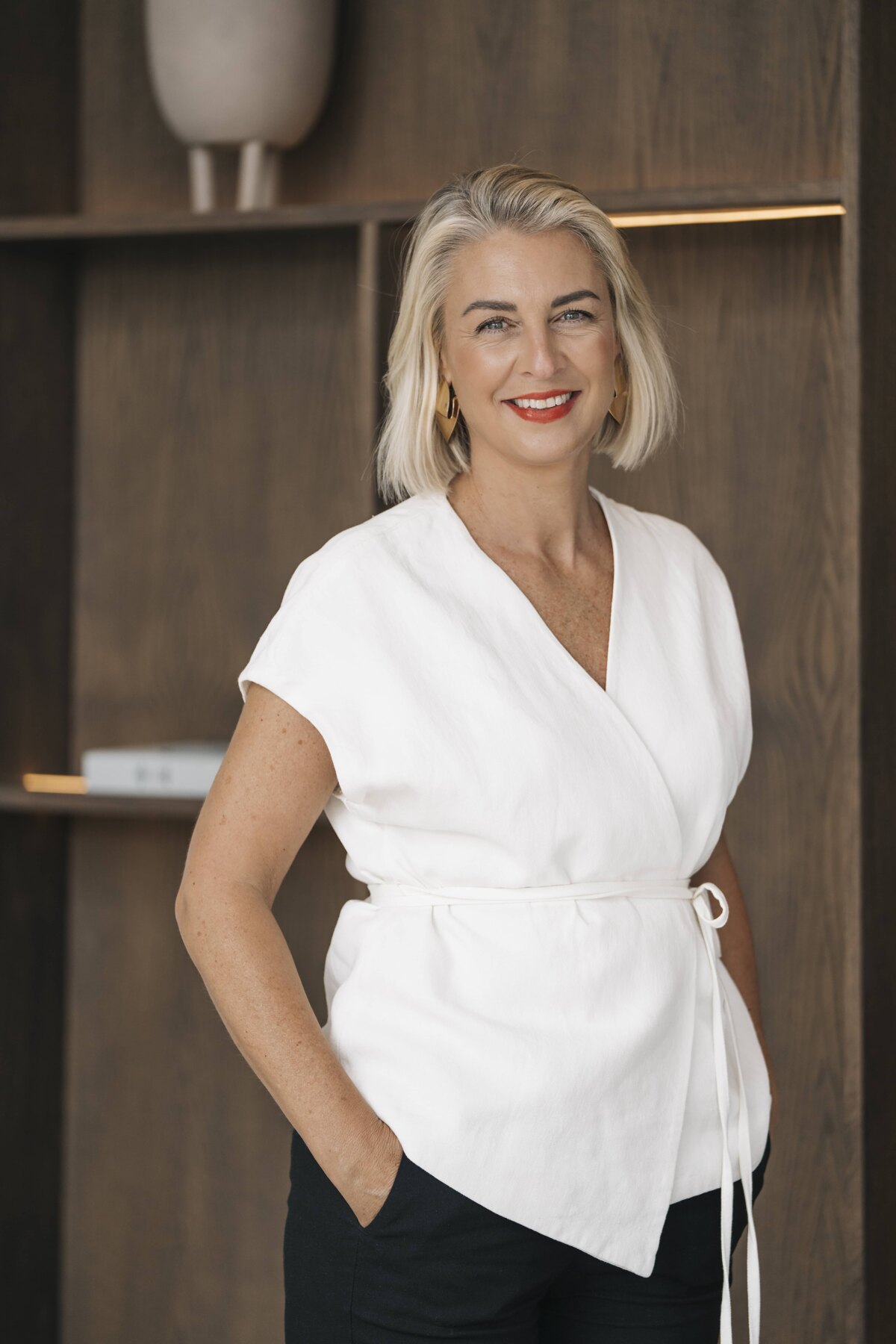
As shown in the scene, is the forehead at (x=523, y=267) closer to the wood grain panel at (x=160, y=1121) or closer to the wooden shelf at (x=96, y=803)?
the wooden shelf at (x=96, y=803)

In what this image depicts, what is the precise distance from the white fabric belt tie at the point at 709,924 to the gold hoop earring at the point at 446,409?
1.69 ft

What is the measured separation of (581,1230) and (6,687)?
4.81ft

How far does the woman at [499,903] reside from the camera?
4.42ft

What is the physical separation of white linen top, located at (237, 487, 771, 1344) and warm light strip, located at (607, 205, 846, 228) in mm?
845

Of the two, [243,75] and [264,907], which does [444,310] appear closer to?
[264,907]

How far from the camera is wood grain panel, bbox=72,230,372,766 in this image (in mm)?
2500

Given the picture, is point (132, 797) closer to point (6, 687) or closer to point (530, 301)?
point (6, 687)

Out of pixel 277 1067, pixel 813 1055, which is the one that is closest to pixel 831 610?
pixel 813 1055

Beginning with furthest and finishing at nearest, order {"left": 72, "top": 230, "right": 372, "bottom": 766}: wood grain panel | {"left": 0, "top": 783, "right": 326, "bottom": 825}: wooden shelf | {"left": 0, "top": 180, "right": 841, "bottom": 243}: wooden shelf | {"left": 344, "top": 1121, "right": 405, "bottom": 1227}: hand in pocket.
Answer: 1. {"left": 72, "top": 230, "right": 372, "bottom": 766}: wood grain panel
2. {"left": 0, "top": 783, "right": 326, "bottom": 825}: wooden shelf
3. {"left": 0, "top": 180, "right": 841, "bottom": 243}: wooden shelf
4. {"left": 344, "top": 1121, "right": 405, "bottom": 1227}: hand in pocket

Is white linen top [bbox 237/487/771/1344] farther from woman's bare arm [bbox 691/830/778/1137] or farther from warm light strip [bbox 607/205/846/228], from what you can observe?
warm light strip [bbox 607/205/846/228]

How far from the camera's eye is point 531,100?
238cm

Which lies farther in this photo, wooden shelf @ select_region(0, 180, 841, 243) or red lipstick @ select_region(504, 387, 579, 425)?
wooden shelf @ select_region(0, 180, 841, 243)

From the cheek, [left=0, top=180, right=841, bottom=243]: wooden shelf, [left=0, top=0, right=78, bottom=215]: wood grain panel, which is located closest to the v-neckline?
the cheek

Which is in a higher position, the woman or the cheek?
the cheek
